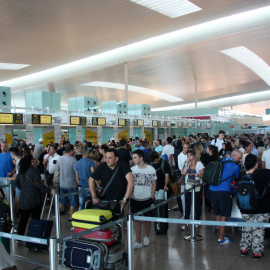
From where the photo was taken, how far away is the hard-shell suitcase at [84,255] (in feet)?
10.9

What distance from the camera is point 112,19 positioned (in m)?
15.2

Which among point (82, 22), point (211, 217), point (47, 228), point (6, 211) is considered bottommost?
point (211, 217)

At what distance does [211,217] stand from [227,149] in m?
2.08

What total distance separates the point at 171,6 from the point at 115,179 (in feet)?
41.3

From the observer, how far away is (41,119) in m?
12.5

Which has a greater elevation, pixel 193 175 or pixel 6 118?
pixel 6 118

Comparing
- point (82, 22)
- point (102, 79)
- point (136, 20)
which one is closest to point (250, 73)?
point (102, 79)

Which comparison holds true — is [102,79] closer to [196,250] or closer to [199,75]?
[199,75]

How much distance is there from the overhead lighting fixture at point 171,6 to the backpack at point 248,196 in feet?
37.6

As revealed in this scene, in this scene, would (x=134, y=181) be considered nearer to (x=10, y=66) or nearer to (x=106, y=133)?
(x=106, y=133)

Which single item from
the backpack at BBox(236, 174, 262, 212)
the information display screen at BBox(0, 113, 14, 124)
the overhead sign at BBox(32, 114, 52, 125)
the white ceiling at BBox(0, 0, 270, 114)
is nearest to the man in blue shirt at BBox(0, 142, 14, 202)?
the backpack at BBox(236, 174, 262, 212)

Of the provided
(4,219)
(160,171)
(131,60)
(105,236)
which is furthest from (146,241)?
(131,60)

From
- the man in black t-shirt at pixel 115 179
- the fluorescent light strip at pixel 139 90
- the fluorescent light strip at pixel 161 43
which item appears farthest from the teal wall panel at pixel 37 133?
the fluorescent light strip at pixel 139 90

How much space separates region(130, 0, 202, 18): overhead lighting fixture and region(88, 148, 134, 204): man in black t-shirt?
36.5 ft
